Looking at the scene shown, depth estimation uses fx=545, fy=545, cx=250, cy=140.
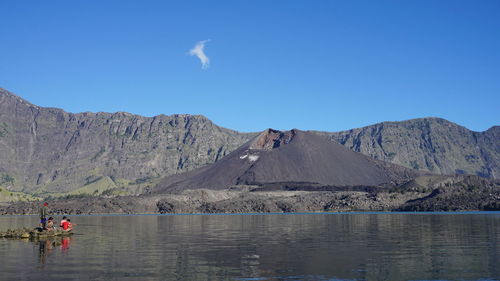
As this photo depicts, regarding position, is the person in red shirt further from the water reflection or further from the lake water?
the lake water

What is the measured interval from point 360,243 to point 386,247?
261 inches

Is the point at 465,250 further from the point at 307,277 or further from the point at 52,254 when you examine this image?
the point at 52,254

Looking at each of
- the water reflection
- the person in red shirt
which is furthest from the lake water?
the person in red shirt

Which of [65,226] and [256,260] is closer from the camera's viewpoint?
[256,260]

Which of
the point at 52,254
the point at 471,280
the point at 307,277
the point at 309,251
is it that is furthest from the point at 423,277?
the point at 52,254

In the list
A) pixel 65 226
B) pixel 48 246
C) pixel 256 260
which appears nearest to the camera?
pixel 256 260

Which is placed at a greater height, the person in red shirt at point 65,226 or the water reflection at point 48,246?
the person in red shirt at point 65,226

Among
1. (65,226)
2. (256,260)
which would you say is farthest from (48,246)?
(256,260)

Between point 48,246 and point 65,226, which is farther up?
point 65,226

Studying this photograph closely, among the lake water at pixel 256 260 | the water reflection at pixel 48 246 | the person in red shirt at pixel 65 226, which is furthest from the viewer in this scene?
the person in red shirt at pixel 65 226

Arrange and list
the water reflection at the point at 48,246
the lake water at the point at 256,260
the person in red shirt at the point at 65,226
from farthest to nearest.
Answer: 1. the person in red shirt at the point at 65,226
2. the water reflection at the point at 48,246
3. the lake water at the point at 256,260

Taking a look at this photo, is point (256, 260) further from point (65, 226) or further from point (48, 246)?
point (65, 226)

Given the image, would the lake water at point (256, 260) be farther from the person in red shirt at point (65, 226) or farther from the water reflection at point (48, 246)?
the person in red shirt at point (65, 226)

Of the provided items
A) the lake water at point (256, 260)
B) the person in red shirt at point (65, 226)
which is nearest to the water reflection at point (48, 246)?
the lake water at point (256, 260)
